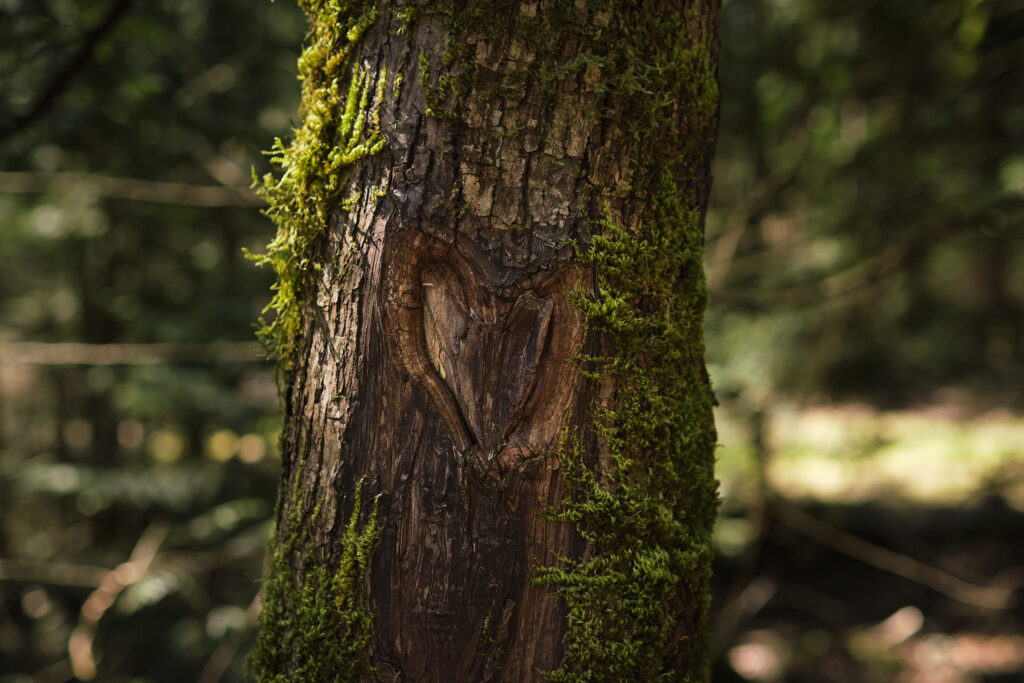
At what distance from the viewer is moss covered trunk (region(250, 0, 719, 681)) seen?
4.06 feet

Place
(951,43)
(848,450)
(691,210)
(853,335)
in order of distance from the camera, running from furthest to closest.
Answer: (848,450) → (853,335) → (951,43) → (691,210)

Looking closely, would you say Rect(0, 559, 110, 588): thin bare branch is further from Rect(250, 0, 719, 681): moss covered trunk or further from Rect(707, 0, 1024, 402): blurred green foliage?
Rect(707, 0, 1024, 402): blurred green foliage

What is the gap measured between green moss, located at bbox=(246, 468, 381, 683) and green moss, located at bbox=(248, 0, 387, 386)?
0.44 m

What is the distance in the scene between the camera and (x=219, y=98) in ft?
14.3

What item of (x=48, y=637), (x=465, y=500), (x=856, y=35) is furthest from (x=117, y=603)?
(x=856, y=35)

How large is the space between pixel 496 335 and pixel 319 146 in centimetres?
61

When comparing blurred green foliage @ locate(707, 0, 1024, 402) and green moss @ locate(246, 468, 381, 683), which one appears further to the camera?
blurred green foliage @ locate(707, 0, 1024, 402)

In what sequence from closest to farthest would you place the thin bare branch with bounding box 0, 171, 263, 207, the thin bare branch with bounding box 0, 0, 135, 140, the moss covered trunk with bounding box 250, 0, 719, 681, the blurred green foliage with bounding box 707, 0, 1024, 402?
the moss covered trunk with bounding box 250, 0, 719, 681
the thin bare branch with bounding box 0, 0, 135, 140
the blurred green foliage with bounding box 707, 0, 1024, 402
the thin bare branch with bounding box 0, 171, 263, 207

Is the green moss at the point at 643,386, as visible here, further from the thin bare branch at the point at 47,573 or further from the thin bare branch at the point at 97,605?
the thin bare branch at the point at 47,573

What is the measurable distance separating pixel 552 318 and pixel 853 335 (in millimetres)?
4779

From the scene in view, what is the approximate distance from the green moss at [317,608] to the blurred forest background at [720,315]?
50 cm

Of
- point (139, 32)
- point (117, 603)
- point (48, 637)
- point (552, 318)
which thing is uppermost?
point (139, 32)

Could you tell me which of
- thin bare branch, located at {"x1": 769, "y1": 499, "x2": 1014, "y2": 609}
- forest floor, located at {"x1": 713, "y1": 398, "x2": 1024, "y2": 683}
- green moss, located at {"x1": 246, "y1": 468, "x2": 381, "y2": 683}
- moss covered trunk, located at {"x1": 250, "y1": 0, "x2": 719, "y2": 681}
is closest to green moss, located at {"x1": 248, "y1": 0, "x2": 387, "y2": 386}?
moss covered trunk, located at {"x1": 250, "y1": 0, "x2": 719, "y2": 681}

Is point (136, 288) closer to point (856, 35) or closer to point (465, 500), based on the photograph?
point (465, 500)
